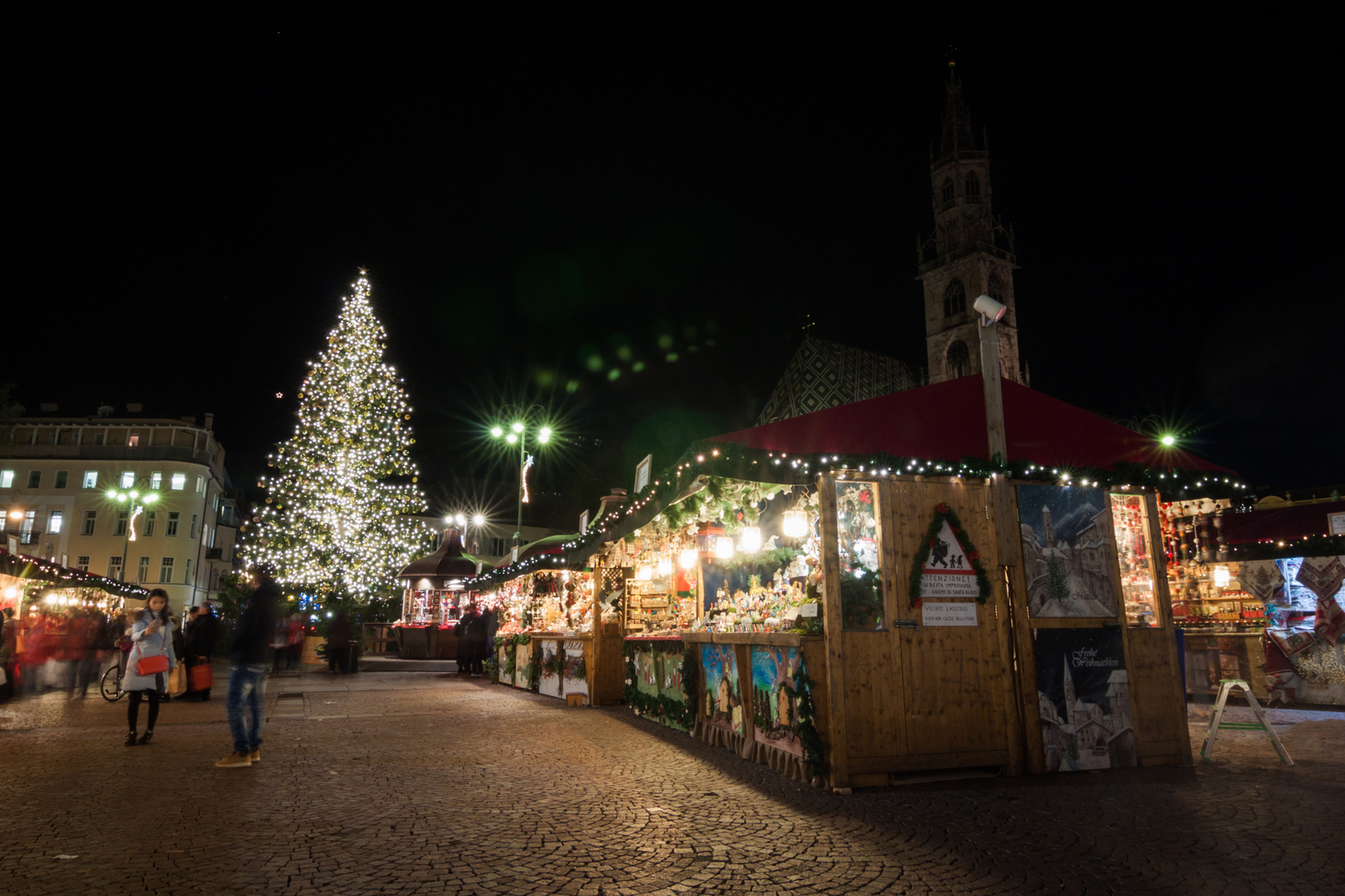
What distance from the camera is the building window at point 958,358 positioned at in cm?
4866

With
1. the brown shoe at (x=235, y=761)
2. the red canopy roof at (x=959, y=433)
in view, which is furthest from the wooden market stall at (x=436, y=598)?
the red canopy roof at (x=959, y=433)

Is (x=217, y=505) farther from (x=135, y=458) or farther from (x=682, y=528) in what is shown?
(x=682, y=528)

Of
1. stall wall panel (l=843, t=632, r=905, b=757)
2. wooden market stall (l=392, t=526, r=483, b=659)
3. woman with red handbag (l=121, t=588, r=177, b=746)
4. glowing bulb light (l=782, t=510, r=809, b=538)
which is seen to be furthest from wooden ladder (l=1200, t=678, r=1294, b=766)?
wooden market stall (l=392, t=526, r=483, b=659)

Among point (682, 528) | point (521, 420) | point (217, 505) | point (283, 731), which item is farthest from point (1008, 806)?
point (217, 505)

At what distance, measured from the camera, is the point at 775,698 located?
7684mm

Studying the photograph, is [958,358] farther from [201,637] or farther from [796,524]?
[201,637]

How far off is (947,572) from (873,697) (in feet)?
4.47

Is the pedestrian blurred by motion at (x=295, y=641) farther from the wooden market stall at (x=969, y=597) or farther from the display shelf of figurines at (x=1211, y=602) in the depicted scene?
the display shelf of figurines at (x=1211, y=602)

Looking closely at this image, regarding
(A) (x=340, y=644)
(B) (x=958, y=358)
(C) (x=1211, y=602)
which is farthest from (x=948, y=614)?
(B) (x=958, y=358)

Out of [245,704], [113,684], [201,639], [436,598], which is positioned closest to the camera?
[245,704]

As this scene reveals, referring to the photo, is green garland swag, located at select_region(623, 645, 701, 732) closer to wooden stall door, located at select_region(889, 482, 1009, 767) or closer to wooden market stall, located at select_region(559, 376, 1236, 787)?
wooden market stall, located at select_region(559, 376, 1236, 787)

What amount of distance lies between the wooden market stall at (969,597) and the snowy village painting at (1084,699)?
0.01 meters

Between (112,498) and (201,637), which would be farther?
(112,498)

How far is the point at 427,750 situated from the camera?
27.9 feet
